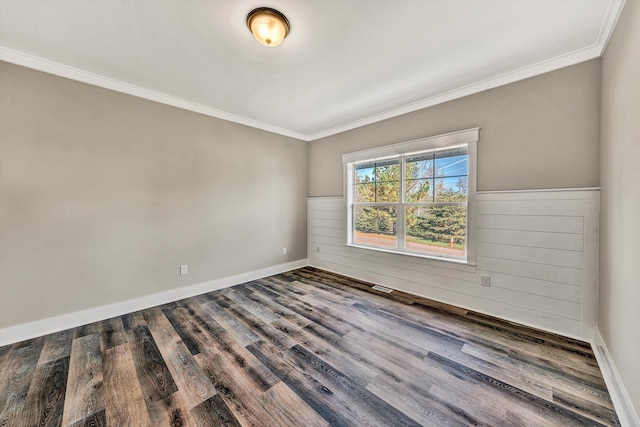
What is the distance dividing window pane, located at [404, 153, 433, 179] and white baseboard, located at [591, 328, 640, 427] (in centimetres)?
220

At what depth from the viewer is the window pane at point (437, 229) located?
298 cm

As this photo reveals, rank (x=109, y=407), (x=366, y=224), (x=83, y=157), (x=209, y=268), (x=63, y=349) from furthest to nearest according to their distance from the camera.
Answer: (x=366, y=224) → (x=209, y=268) → (x=83, y=157) → (x=63, y=349) → (x=109, y=407)

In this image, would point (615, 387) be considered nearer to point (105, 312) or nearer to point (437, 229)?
point (437, 229)

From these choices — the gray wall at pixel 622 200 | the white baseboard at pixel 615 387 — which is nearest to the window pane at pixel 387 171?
the gray wall at pixel 622 200

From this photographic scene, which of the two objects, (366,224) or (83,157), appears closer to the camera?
(83,157)

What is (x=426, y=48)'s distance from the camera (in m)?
2.13

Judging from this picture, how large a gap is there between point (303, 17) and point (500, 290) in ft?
10.5

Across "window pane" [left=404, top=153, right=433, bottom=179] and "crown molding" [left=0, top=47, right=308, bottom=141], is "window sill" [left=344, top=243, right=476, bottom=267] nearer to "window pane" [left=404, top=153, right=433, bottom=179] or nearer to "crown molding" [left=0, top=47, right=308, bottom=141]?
"window pane" [left=404, top=153, right=433, bottom=179]

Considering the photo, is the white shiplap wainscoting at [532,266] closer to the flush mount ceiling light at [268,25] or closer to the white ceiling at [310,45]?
the white ceiling at [310,45]

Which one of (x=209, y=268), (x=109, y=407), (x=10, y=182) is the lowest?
(x=109, y=407)

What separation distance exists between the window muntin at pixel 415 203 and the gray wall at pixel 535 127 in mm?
304

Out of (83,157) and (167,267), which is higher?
(83,157)

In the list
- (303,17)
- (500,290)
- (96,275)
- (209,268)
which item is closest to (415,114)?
(303,17)

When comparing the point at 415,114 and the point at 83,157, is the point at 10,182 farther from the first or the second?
the point at 415,114
